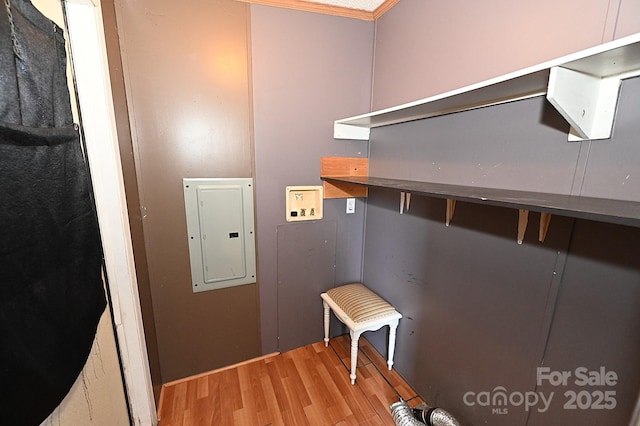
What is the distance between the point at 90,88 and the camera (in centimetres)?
96

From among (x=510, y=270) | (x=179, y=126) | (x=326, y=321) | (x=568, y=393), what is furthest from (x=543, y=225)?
(x=179, y=126)

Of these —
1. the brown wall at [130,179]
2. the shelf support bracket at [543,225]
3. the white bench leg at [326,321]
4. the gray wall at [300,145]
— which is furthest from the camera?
the white bench leg at [326,321]

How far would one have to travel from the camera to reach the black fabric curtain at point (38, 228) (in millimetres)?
522

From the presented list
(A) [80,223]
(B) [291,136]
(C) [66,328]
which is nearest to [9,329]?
(C) [66,328]

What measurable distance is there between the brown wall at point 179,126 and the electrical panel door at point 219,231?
53 millimetres

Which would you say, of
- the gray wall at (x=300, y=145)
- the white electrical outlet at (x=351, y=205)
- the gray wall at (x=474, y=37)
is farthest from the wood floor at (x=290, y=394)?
the gray wall at (x=474, y=37)

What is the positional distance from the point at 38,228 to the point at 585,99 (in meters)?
1.50

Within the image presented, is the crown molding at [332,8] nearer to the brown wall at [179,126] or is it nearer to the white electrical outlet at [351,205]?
the brown wall at [179,126]

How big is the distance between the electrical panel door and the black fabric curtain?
0.68 metres

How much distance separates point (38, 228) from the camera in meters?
0.60

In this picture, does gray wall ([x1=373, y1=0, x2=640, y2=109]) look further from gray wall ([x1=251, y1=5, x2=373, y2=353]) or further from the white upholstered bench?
the white upholstered bench

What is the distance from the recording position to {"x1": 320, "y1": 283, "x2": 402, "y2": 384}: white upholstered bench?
1.54 m

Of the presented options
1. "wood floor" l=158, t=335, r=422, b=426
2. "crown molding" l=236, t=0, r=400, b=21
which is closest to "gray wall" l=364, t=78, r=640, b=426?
"wood floor" l=158, t=335, r=422, b=426

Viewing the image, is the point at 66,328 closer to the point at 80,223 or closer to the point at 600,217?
the point at 80,223
